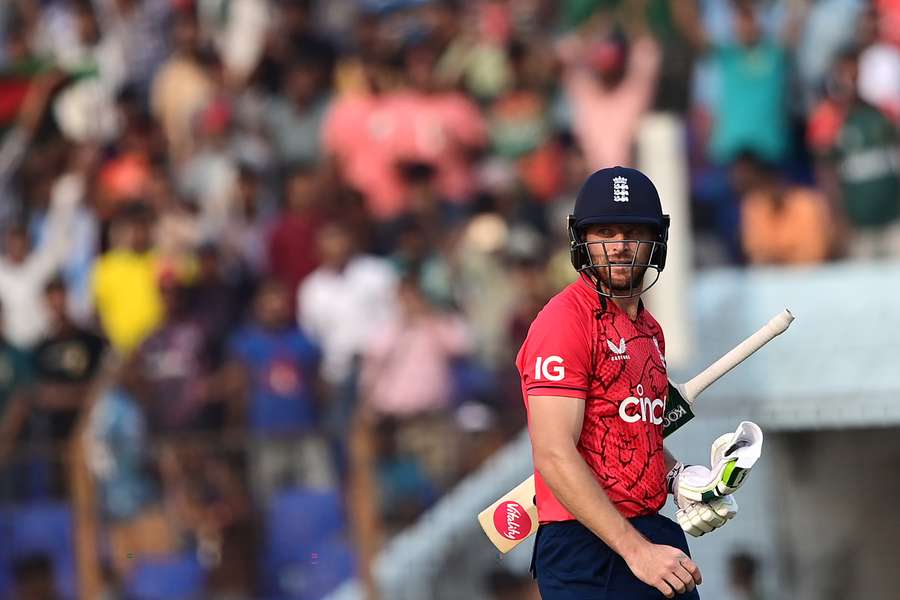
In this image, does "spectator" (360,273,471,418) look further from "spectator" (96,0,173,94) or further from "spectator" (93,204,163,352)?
"spectator" (96,0,173,94)

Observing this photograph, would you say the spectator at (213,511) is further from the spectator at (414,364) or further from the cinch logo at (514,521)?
the cinch logo at (514,521)

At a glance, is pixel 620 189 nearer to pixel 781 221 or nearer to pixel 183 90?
pixel 781 221

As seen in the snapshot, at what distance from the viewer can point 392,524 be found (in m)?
10.6

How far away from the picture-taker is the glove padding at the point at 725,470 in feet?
15.5

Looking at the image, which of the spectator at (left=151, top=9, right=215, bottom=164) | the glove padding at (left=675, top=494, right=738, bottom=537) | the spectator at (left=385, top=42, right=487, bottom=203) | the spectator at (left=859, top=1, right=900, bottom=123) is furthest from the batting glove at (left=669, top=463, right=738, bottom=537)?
the spectator at (left=151, top=9, right=215, bottom=164)

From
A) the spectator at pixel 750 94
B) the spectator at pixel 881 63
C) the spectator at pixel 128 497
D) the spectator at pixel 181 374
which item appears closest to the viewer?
the spectator at pixel 128 497

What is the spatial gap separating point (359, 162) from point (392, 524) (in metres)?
3.51

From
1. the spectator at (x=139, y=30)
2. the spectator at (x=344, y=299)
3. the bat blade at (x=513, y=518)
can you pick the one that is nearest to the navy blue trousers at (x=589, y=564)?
the bat blade at (x=513, y=518)

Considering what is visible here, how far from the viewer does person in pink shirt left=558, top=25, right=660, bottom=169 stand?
40.7ft

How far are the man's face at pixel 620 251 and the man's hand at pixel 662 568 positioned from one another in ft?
2.35

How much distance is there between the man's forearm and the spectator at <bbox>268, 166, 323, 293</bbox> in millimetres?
7960

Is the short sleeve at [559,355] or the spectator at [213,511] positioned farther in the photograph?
the spectator at [213,511]

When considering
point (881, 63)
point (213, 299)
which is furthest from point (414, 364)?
point (881, 63)

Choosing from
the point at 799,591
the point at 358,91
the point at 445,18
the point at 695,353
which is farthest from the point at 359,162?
the point at 799,591
